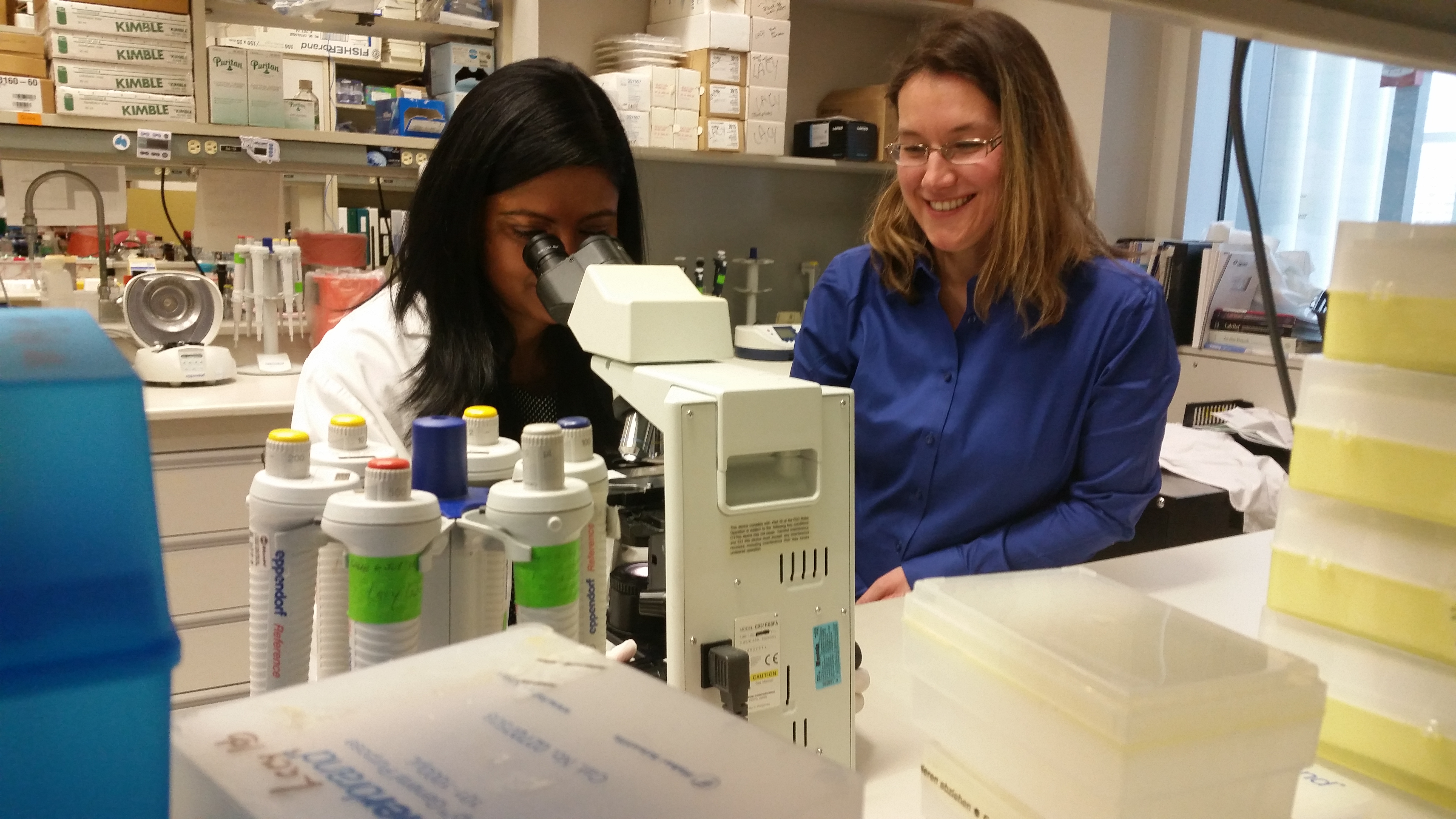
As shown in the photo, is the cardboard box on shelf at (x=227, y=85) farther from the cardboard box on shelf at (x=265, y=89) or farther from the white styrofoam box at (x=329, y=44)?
the white styrofoam box at (x=329, y=44)

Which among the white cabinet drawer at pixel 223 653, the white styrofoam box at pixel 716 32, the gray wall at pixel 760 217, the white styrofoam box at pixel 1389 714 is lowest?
the white cabinet drawer at pixel 223 653

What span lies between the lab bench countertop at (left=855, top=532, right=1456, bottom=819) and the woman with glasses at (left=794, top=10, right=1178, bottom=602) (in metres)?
0.12

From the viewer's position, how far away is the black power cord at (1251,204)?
774 mm

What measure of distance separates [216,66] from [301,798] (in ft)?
9.80

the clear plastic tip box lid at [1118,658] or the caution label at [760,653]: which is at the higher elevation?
the clear plastic tip box lid at [1118,658]

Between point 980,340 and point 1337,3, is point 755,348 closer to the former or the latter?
point 980,340

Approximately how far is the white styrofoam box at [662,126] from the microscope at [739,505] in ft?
7.96

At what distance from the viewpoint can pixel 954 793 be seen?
2.42ft

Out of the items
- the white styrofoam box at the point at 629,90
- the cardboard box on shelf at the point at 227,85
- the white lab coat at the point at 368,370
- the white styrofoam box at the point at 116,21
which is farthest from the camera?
the white styrofoam box at the point at 629,90

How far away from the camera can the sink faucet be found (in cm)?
300

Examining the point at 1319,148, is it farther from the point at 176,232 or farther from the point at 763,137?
the point at 176,232

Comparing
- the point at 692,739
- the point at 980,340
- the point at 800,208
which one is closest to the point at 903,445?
the point at 980,340

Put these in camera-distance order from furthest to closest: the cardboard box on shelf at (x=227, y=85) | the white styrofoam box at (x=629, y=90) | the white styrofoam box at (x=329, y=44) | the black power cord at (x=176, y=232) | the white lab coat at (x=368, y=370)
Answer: the white styrofoam box at (x=329, y=44) < the black power cord at (x=176, y=232) < the white styrofoam box at (x=629, y=90) < the cardboard box on shelf at (x=227, y=85) < the white lab coat at (x=368, y=370)

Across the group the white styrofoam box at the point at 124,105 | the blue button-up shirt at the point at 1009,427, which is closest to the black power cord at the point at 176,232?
the white styrofoam box at the point at 124,105
